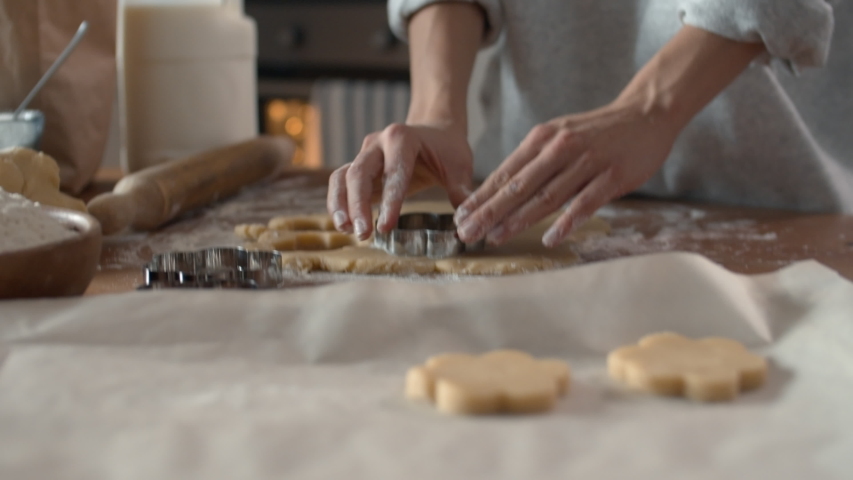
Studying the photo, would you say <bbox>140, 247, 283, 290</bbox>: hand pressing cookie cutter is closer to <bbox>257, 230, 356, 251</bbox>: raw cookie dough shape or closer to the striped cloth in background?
<bbox>257, 230, 356, 251</bbox>: raw cookie dough shape

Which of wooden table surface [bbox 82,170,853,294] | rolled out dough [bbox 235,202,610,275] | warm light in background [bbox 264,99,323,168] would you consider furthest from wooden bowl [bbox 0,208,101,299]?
warm light in background [bbox 264,99,323,168]

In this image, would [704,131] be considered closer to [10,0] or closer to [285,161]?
[285,161]

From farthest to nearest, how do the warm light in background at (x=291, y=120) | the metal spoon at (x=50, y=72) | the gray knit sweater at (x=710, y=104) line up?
the warm light in background at (x=291, y=120), the gray knit sweater at (x=710, y=104), the metal spoon at (x=50, y=72)

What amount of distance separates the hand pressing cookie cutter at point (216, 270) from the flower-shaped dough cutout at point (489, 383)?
0.85 ft

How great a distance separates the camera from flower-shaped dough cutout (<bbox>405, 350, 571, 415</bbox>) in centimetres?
53

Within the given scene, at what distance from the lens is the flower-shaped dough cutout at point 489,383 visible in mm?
526

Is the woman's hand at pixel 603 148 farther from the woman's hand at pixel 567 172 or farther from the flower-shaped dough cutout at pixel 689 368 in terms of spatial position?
the flower-shaped dough cutout at pixel 689 368

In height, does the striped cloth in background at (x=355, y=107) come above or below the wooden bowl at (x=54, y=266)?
below

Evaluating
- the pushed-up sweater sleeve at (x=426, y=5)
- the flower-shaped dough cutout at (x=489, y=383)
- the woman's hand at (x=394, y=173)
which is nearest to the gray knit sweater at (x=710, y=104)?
the pushed-up sweater sleeve at (x=426, y=5)

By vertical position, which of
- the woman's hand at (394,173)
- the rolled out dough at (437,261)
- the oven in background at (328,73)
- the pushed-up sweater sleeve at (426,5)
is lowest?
the oven in background at (328,73)

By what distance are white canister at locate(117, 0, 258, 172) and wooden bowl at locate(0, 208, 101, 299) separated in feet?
3.01

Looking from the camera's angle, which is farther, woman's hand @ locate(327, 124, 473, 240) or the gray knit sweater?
the gray knit sweater

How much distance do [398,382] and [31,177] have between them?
22.4 inches

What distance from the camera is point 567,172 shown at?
3.33 ft
